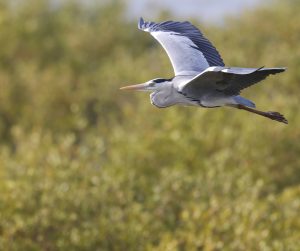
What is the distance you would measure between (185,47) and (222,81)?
1.41m

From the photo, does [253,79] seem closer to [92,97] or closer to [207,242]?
[207,242]

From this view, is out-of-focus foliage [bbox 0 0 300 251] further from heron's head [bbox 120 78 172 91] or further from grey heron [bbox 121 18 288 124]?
heron's head [bbox 120 78 172 91]

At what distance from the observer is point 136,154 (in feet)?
49.6

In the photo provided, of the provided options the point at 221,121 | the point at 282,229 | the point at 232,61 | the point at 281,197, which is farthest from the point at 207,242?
the point at 232,61

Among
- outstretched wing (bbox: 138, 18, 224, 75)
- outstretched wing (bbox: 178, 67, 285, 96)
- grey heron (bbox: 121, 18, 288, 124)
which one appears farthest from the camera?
outstretched wing (bbox: 138, 18, 224, 75)

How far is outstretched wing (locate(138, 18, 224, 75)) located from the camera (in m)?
8.43

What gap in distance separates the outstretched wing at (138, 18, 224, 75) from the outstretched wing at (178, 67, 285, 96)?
582mm

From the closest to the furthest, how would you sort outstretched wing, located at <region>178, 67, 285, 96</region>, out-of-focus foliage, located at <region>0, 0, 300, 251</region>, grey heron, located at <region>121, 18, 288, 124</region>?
outstretched wing, located at <region>178, 67, 285, 96</region>, grey heron, located at <region>121, 18, 288, 124</region>, out-of-focus foliage, located at <region>0, 0, 300, 251</region>

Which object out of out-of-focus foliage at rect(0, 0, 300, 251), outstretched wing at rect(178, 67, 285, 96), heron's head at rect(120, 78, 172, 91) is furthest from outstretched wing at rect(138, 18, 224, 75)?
out-of-focus foliage at rect(0, 0, 300, 251)

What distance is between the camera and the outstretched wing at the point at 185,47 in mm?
8430

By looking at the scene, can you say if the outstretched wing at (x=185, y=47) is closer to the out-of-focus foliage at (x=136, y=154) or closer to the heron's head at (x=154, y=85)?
the heron's head at (x=154, y=85)

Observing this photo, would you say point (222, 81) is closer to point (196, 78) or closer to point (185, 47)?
point (196, 78)

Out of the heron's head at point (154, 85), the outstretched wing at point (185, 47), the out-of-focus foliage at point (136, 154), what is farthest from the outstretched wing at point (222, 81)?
the out-of-focus foliage at point (136, 154)

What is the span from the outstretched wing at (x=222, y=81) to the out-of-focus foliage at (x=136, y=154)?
3.92 m
